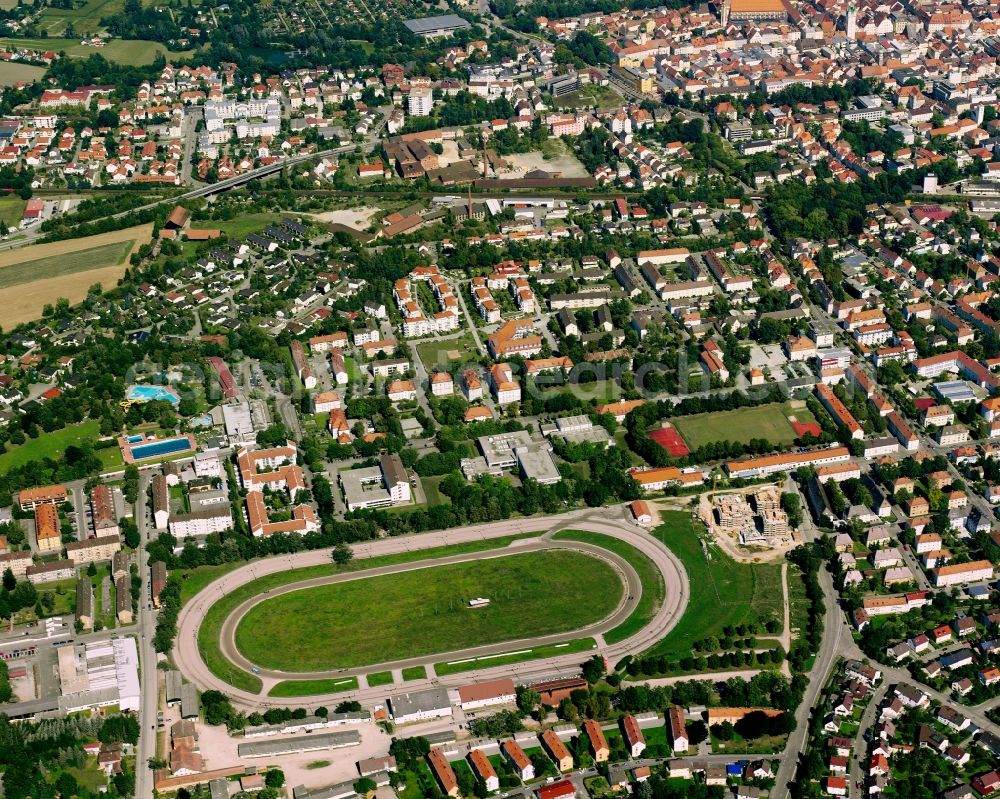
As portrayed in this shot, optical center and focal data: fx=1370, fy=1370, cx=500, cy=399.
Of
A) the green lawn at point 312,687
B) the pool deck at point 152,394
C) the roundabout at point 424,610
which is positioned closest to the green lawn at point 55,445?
the pool deck at point 152,394

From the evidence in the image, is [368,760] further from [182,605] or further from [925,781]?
[925,781]

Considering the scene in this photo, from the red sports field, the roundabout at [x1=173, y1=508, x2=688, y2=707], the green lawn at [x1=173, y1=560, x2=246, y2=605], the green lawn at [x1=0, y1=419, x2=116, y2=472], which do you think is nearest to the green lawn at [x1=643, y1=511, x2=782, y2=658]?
the roundabout at [x1=173, y1=508, x2=688, y2=707]

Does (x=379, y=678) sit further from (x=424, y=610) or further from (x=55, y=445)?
(x=55, y=445)

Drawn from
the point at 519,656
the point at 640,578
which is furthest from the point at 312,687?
the point at 640,578

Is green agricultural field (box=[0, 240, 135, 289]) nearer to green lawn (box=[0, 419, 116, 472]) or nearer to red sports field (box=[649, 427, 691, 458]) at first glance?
green lawn (box=[0, 419, 116, 472])

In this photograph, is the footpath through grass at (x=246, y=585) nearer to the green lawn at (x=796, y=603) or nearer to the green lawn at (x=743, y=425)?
the green lawn at (x=796, y=603)

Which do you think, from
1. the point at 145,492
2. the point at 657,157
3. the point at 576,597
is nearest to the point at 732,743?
the point at 576,597

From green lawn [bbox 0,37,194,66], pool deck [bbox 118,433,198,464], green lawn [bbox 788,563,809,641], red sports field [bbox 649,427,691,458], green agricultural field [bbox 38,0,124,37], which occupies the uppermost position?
green agricultural field [bbox 38,0,124,37]
